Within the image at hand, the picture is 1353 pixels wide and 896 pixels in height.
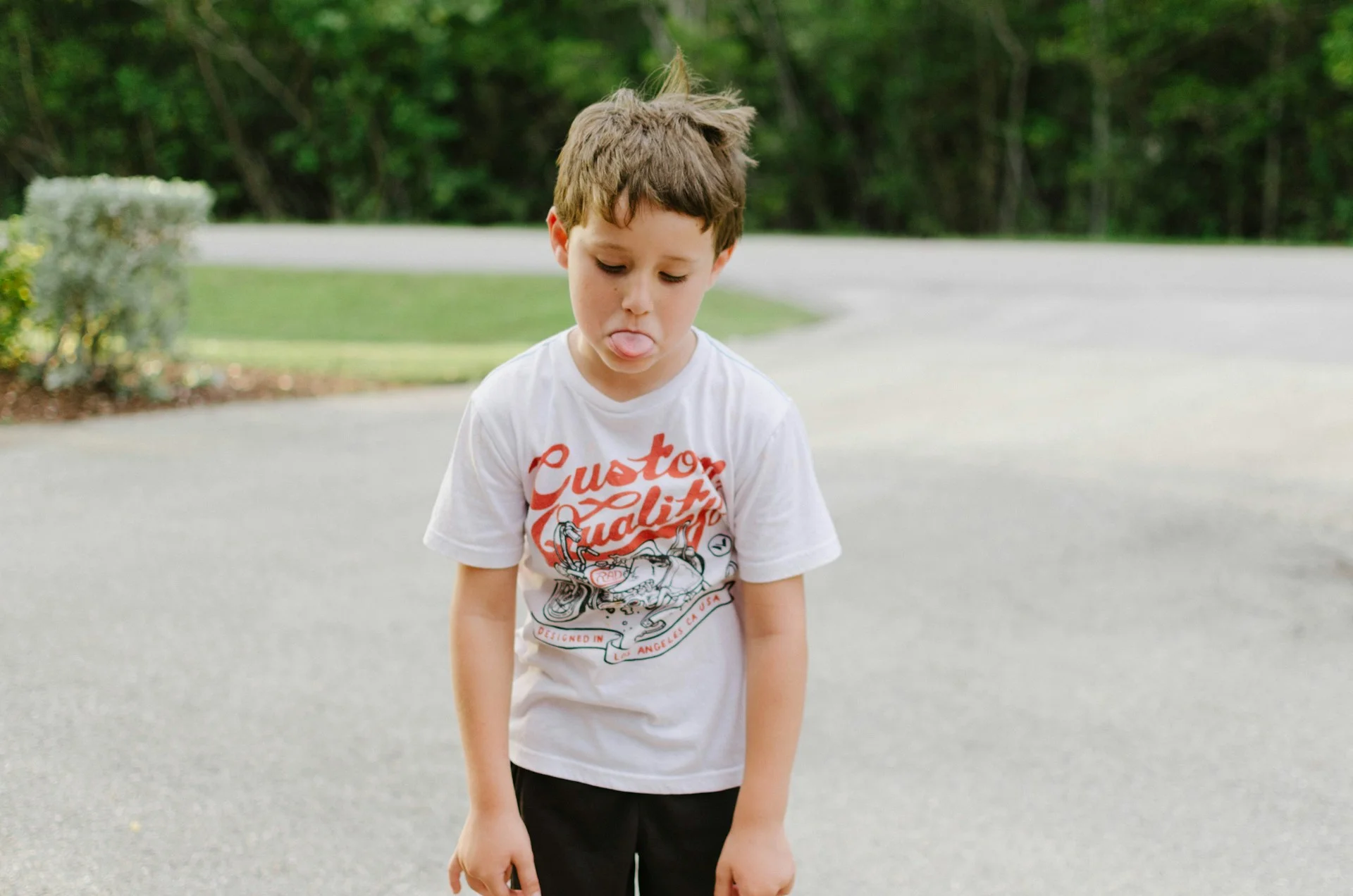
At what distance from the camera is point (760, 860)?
1.73 metres

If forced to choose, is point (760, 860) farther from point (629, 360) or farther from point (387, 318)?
point (387, 318)

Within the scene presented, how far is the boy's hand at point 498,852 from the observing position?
1.76 metres

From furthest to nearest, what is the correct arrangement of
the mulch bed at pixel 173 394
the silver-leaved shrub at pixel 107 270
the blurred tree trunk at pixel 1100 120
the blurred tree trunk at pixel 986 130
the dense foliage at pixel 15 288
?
the blurred tree trunk at pixel 986 130 → the blurred tree trunk at pixel 1100 120 → the dense foliage at pixel 15 288 → the silver-leaved shrub at pixel 107 270 → the mulch bed at pixel 173 394

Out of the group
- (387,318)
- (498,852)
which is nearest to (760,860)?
(498,852)

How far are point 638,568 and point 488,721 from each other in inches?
10.9

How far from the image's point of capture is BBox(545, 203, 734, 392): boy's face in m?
1.61

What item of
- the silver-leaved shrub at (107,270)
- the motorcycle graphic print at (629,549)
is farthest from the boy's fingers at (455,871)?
the silver-leaved shrub at (107,270)

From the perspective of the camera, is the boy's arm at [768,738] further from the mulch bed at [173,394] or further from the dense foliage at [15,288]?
the dense foliage at [15,288]

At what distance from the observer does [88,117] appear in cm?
3316

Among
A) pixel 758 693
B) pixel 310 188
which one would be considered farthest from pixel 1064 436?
pixel 310 188

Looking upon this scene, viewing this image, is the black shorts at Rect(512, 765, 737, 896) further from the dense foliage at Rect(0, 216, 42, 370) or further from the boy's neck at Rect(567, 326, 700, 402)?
the dense foliage at Rect(0, 216, 42, 370)

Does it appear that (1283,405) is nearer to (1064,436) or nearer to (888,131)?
(1064,436)

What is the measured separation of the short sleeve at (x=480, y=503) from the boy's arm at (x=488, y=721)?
3 centimetres

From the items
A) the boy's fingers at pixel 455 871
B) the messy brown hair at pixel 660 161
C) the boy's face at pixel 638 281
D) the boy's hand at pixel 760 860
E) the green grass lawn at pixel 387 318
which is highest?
the messy brown hair at pixel 660 161
